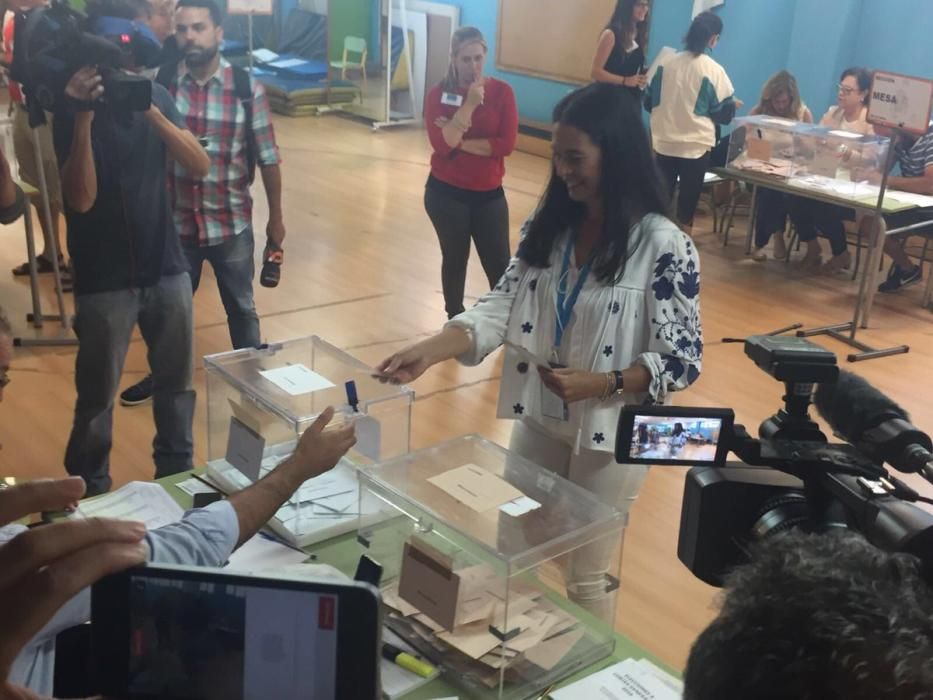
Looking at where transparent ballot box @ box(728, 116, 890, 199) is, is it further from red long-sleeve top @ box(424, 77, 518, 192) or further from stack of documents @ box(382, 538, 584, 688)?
stack of documents @ box(382, 538, 584, 688)

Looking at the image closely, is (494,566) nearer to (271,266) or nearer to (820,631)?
(820,631)

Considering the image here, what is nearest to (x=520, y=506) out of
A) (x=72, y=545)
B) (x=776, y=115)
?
(x=72, y=545)

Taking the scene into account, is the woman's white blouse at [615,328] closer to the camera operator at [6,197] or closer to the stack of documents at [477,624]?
the stack of documents at [477,624]

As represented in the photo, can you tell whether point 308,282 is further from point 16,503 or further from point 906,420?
point 906,420

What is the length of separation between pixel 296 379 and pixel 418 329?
115 inches

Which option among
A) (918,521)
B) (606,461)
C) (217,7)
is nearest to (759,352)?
(918,521)

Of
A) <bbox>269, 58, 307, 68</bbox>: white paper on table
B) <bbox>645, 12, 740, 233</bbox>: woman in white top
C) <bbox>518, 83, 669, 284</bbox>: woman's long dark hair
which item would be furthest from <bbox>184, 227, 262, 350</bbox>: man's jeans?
<bbox>269, 58, 307, 68</bbox>: white paper on table

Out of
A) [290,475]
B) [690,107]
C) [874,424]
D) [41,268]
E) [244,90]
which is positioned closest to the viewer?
[874,424]

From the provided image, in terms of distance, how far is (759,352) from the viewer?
1.27 metres

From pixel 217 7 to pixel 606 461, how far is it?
7.90ft

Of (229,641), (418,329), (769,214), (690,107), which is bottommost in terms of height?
(418,329)

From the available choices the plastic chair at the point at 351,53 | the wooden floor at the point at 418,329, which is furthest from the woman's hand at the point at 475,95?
the plastic chair at the point at 351,53

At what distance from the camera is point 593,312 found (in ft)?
7.08

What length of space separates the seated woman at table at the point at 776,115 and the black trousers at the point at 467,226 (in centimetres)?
292
